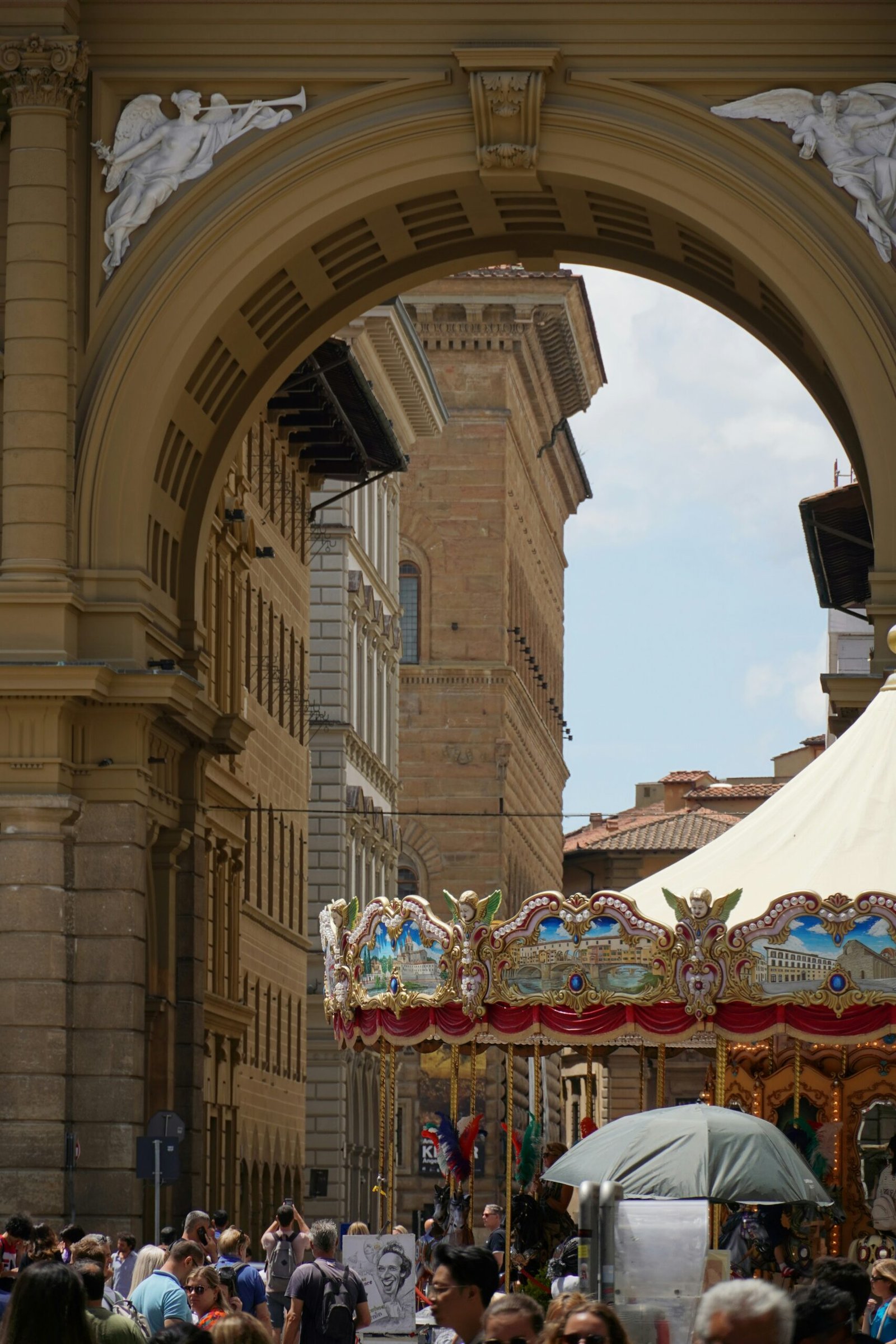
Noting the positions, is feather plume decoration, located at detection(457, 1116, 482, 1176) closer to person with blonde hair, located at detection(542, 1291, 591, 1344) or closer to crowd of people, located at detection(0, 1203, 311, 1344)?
crowd of people, located at detection(0, 1203, 311, 1344)

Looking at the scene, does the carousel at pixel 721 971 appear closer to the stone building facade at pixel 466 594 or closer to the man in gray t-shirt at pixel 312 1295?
the man in gray t-shirt at pixel 312 1295

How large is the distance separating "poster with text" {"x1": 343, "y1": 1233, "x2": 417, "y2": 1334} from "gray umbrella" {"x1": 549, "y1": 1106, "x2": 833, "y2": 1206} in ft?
15.9

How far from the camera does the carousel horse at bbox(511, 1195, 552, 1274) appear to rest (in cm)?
2591

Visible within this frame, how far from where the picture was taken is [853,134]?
31.1 m

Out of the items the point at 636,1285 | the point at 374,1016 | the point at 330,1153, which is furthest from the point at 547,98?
the point at 330,1153

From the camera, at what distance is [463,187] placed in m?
32.8

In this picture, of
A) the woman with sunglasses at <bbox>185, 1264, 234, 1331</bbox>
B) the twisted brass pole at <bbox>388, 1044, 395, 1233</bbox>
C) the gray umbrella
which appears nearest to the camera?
the woman with sunglasses at <bbox>185, 1264, 234, 1331</bbox>

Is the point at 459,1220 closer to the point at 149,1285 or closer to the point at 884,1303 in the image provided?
the point at 884,1303

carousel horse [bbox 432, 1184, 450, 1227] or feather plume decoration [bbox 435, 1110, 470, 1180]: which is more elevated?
feather plume decoration [bbox 435, 1110, 470, 1180]

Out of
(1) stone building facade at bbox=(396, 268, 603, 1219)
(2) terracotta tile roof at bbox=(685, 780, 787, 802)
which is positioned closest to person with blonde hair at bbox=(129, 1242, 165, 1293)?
(1) stone building facade at bbox=(396, 268, 603, 1219)

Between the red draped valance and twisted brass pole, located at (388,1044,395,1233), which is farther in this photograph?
twisted brass pole, located at (388,1044,395,1233)

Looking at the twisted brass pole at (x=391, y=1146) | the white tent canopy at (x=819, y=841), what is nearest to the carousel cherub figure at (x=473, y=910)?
the white tent canopy at (x=819, y=841)

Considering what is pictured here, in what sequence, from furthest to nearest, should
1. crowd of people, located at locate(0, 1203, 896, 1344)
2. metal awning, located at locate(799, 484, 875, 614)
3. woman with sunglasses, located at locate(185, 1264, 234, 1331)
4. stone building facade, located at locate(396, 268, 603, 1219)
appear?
stone building facade, located at locate(396, 268, 603, 1219), metal awning, located at locate(799, 484, 875, 614), woman with sunglasses, located at locate(185, 1264, 234, 1331), crowd of people, located at locate(0, 1203, 896, 1344)

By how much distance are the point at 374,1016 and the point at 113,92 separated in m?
11.8
